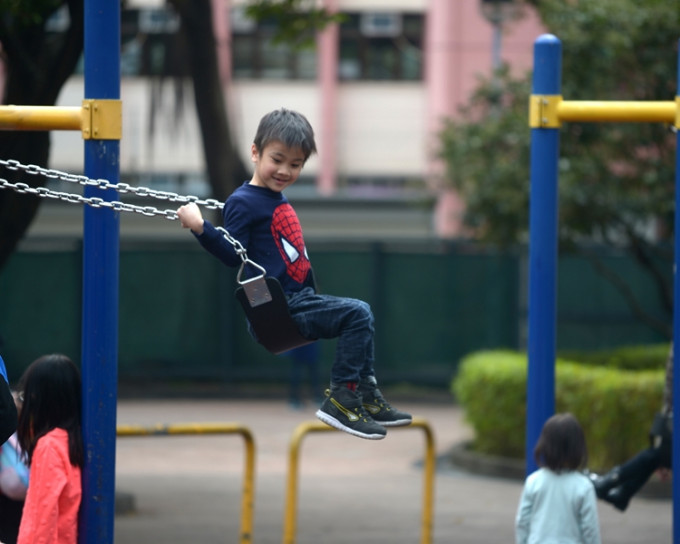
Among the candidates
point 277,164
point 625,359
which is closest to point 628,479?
point 277,164

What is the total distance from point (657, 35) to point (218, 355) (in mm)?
8116

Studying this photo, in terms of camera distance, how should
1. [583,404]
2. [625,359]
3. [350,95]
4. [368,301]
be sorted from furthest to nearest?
1. [350,95]
2. [368,301]
3. [625,359]
4. [583,404]

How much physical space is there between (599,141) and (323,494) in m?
4.14

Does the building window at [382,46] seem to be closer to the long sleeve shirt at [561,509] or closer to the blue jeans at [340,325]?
the long sleeve shirt at [561,509]

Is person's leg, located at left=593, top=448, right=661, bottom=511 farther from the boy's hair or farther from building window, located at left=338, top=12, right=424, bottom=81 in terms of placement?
building window, located at left=338, top=12, right=424, bottom=81

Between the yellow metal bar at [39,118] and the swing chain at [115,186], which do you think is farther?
the yellow metal bar at [39,118]

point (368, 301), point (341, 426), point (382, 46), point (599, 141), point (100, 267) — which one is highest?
point (382, 46)

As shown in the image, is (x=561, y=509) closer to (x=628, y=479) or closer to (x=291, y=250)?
(x=628, y=479)

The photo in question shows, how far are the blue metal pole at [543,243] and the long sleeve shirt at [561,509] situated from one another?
0.25 meters

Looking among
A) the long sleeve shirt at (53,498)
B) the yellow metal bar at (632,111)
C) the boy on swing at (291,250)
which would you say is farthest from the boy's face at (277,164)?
the yellow metal bar at (632,111)

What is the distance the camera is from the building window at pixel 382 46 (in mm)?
27500

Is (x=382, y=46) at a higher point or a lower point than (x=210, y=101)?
higher

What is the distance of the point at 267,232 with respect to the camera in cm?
327

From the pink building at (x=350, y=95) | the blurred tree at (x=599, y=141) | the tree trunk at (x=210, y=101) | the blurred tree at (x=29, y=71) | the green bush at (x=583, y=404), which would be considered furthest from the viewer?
the pink building at (x=350, y=95)
